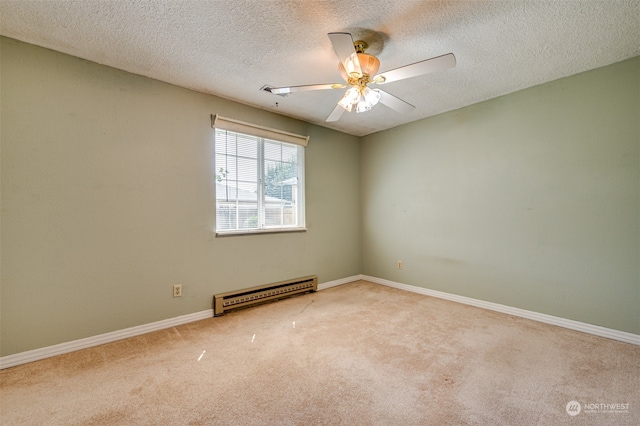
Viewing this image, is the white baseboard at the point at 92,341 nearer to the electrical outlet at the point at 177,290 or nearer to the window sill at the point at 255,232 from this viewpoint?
the electrical outlet at the point at 177,290

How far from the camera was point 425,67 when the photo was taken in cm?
174

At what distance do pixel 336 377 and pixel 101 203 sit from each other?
2338 mm

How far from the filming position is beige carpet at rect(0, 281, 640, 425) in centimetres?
145

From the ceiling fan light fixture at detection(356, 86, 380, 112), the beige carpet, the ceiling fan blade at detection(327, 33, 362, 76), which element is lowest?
the beige carpet

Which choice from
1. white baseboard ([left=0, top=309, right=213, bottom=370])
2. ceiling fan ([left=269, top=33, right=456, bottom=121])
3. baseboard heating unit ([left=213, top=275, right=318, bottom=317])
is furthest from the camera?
baseboard heating unit ([left=213, top=275, right=318, bottom=317])

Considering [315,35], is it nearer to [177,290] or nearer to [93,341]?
[177,290]

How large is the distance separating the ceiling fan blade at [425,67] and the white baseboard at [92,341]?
2.76 metres

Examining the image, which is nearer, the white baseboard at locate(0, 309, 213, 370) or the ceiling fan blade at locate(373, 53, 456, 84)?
the ceiling fan blade at locate(373, 53, 456, 84)

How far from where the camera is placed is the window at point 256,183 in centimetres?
302

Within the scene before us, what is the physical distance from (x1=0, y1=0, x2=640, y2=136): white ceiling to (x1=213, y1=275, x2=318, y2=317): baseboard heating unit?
2.21 m

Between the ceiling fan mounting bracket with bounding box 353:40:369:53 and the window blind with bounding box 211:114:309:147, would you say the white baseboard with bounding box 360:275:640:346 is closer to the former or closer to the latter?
the window blind with bounding box 211:114:309:147

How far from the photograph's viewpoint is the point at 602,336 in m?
2.33

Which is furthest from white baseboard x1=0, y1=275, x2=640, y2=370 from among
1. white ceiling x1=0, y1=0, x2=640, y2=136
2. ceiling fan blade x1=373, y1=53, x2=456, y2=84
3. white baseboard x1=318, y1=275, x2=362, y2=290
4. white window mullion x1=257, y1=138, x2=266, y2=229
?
ceiling fan blade x1=373, y1=53, x2=456, y2=84

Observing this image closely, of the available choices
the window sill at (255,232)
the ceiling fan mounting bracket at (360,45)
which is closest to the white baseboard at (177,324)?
the window sill at (255,232)
